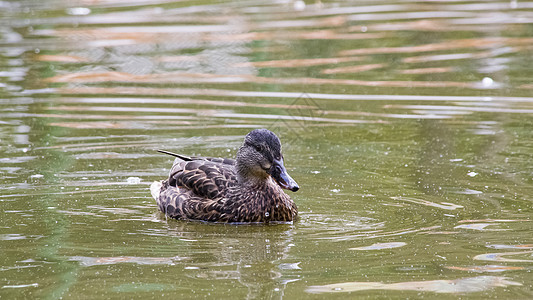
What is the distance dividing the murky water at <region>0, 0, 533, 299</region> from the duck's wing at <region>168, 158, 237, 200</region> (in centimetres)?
38

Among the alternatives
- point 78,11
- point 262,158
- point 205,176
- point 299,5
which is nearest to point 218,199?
point 205,176

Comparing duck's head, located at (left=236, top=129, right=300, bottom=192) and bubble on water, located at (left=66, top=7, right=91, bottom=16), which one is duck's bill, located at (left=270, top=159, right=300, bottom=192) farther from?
bubble on water, located at (left=66, top=7, right=91, bottom=16)

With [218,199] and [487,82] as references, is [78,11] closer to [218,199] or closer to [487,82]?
[487,82]

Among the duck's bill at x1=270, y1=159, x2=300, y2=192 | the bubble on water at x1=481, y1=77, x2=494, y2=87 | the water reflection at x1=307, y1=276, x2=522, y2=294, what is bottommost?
the bubble on water at x1=481, y1=77, x2=494, y2=87

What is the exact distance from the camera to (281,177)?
845 centimetres

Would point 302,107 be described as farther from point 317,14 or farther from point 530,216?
point 317,14

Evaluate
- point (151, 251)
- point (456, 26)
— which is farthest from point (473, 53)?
point (151, 251)

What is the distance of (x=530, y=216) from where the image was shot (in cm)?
834

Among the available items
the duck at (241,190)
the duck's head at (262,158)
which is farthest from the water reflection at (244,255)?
the duck's head at (262,158)

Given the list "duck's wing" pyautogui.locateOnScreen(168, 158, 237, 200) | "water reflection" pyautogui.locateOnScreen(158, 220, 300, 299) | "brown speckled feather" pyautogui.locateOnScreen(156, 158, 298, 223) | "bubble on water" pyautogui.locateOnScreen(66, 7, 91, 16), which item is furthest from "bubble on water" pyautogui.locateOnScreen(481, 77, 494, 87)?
"bubble on water" pyautogui.locateOnScreen(66, 7, 91, 16)

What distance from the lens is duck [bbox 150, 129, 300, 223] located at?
856cm

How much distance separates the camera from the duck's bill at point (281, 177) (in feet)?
27.2

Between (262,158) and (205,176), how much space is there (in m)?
0.63

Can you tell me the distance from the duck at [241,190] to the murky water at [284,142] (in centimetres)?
17
